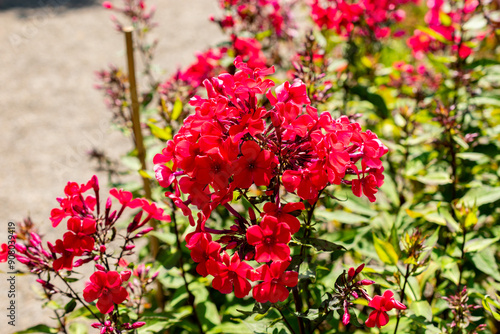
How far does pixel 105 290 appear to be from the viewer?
4.71ft

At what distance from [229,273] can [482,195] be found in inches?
58.6

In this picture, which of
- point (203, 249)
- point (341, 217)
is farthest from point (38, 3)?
point (203, 249)

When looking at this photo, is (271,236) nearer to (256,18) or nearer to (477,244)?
(477,244)

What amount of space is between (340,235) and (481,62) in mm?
1458

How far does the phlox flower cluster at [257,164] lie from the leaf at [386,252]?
57 centimetres

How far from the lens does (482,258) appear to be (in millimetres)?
2117

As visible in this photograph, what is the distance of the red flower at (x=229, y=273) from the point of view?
129 cm

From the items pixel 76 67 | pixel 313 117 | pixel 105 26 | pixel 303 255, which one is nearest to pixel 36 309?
pixel 303 255

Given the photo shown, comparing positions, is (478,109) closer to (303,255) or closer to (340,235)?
(340,235)

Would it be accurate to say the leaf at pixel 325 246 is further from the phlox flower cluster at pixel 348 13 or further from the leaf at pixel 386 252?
the phlox flower cluster at pixel 348 13

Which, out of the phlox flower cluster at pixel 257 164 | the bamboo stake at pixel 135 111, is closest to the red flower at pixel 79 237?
the phlox flower cluster at pixel 257 164

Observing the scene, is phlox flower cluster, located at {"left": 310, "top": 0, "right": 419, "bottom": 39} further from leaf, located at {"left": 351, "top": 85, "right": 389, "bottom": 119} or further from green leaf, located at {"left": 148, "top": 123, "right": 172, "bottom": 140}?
green leaf, located at {"left": 148, "top": 123, "right": 172, "bottom": 140}

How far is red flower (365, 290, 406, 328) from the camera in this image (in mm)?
1372

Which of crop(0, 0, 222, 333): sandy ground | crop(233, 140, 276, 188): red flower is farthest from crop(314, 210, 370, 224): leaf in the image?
crop(0, 0, 222, 333): sandy ground
